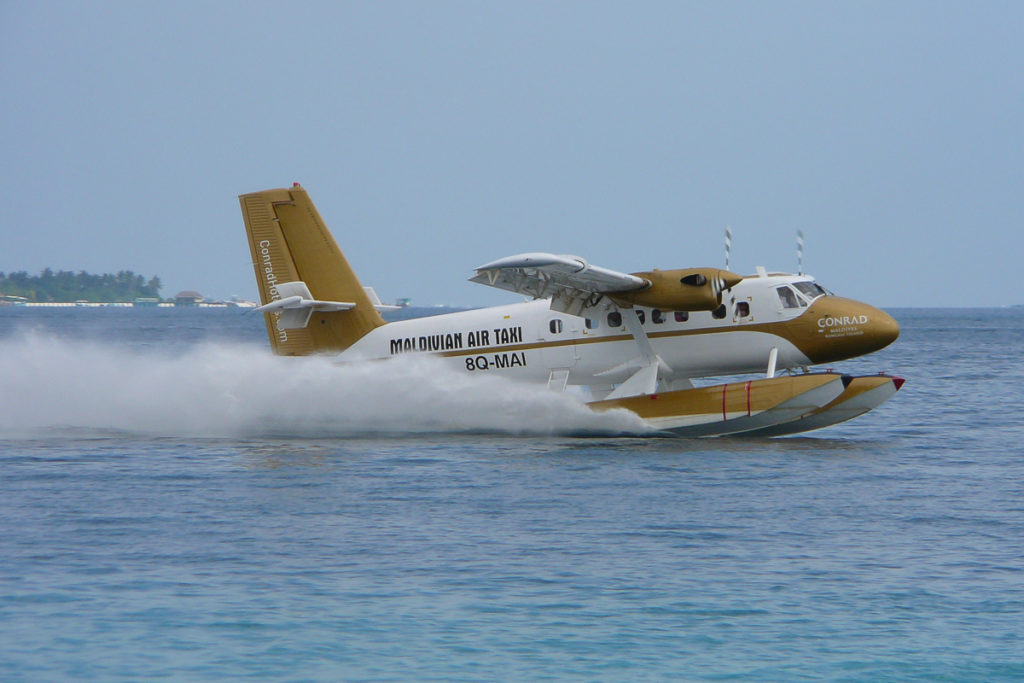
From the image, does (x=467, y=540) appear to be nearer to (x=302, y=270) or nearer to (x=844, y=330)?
(x=844, y=330)

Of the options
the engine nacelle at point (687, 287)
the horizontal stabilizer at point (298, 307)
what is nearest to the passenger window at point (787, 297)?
the engine nacelle at point (687, 287)

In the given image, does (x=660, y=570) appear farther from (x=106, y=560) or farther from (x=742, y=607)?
(x=106, y=560)

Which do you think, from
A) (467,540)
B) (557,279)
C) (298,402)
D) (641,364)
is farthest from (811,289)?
(467,540)

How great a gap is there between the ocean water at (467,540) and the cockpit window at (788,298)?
2486mm

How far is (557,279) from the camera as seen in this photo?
19328 mm

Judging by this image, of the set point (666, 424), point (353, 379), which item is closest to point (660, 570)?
point (666, 424)

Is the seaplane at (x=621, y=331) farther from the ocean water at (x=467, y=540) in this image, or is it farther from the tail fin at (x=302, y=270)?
the ocean water at (x=467, y=540)

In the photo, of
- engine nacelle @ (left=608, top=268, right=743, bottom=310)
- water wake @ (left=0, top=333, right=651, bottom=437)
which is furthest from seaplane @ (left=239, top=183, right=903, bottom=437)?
water wake @ (left=0, top=333, right=651, bottom=437)

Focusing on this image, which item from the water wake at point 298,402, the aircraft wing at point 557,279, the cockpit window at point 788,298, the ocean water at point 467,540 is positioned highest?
the aircraft wing at point 557,279

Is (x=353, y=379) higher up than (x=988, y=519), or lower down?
higher up

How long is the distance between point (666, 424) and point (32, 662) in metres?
12.8

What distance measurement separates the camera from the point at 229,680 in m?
8.53

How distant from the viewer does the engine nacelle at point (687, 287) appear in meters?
19.0

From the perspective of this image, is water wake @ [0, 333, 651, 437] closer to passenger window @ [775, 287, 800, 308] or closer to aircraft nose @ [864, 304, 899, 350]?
passenger window @ [775, 287, 800, 308]
